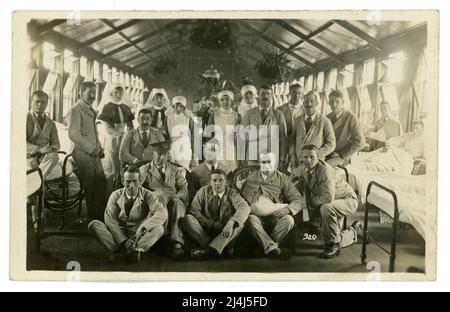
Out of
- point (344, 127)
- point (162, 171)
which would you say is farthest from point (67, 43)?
point (344, 127)

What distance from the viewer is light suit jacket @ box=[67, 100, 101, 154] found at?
2428 mm

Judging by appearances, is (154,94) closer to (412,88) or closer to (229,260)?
(229,260)

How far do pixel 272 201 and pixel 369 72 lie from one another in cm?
76

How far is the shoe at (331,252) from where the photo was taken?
8.00 feet

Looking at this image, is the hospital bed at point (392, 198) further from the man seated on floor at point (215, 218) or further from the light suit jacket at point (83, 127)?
the light suit jacket at point (83, 127)

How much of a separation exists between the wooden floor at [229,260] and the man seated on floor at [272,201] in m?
0.07

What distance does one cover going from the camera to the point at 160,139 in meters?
2.44

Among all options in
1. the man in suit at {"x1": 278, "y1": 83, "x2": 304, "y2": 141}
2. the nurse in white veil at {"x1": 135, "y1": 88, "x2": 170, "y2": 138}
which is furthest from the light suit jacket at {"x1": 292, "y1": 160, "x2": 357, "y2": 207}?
the nurse in white veil at {"x1": 135, "y1": 88, "x2": 170, "y2": 138}

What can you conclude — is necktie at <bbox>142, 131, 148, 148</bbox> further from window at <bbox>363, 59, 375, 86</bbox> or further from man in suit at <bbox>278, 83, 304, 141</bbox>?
window at <bbox>363, 59, 375, 86</bbox>

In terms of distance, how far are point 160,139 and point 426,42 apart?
1.33 meters

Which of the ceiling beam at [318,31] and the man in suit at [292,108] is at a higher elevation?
the ceiling beam at [318,31]

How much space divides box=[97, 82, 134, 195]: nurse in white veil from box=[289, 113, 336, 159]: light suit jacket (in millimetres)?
778

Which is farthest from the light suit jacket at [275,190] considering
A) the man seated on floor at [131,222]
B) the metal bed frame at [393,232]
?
the man seated on floor at [131,222]

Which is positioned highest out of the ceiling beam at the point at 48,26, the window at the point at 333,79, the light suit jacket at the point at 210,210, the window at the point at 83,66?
the ceiling beam at the point at 48,26
